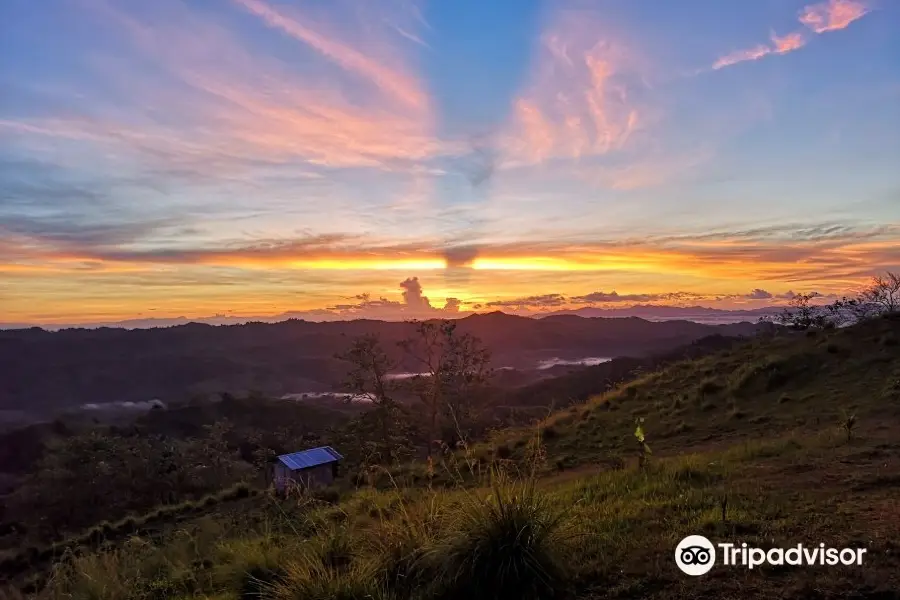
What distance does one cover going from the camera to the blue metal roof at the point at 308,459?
74.1 ft

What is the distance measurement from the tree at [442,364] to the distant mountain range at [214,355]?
7669 centimetres

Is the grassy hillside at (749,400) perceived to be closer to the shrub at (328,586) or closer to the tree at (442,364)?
the shrub at (328,586)

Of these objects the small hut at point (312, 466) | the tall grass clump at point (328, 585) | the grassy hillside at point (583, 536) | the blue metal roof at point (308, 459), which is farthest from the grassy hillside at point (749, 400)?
the blue metal roof at point (308, 459)

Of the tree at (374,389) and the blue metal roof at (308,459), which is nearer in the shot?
the blue metal roof at (308,459)

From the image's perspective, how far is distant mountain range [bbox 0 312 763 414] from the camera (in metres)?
132

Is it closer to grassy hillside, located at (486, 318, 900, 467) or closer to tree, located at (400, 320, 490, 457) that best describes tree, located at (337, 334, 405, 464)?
tree, located at (400, 320, 490, 457)

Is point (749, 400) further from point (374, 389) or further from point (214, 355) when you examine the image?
point (214, 355)

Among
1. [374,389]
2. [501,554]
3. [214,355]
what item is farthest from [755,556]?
[214,355]

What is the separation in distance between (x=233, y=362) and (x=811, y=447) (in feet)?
548

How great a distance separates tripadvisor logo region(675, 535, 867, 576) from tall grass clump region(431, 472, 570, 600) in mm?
988

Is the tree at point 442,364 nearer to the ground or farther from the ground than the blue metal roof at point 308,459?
farther from the ground

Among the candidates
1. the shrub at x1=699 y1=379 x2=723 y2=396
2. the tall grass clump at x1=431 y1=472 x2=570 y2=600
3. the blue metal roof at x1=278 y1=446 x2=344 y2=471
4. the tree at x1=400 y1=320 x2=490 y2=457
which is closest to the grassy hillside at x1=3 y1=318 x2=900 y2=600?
the tall grass clump at x1=431 y1=472 x2=570 y2=600

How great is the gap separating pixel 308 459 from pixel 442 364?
12058 mm

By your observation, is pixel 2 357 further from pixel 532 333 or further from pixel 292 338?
pixel 532 333
